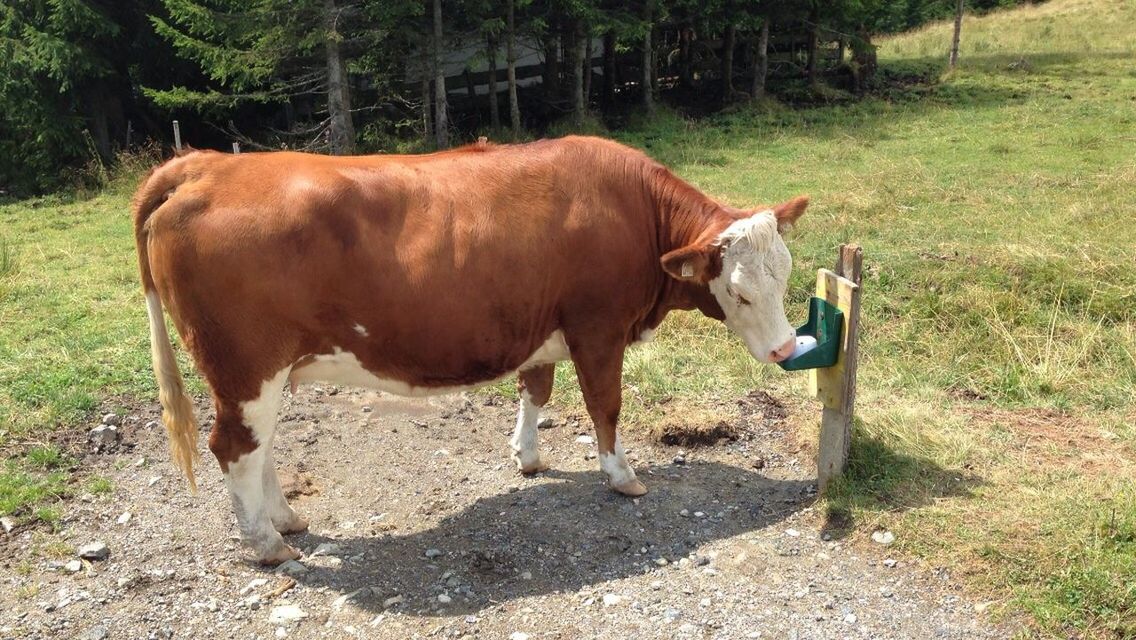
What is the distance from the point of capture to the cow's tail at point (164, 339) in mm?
4355

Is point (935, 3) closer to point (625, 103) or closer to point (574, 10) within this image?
point (625, 103)

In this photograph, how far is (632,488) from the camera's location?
5.27 m

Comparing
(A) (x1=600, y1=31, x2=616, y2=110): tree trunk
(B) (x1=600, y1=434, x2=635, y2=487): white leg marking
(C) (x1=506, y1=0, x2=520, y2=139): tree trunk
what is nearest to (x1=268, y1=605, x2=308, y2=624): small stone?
(B) (x1=600, y1=434, x2=635, y2=487): white leg marking

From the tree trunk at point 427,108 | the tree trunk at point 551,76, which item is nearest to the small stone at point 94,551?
the tree trunk at point 427,108

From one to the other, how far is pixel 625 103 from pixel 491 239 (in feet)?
63.6

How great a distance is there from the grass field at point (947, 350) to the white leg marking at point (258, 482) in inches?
52.9

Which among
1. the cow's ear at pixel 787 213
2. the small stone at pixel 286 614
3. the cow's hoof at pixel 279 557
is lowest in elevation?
the small stone at pixel 286 614

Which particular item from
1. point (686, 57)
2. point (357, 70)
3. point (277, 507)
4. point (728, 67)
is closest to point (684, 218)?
point (277, 507)

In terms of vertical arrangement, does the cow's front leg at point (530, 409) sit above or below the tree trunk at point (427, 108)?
below

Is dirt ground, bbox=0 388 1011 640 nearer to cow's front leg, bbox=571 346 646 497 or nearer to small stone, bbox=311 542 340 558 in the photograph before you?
small stone, bbox=311 542 340 558

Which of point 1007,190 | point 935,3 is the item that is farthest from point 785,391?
point 935,3

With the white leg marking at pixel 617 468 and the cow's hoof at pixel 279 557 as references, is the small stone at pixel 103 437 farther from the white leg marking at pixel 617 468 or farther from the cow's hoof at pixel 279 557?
the white leg marking at pixel 617 468

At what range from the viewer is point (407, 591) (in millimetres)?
4438

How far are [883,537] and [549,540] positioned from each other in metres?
1.74
